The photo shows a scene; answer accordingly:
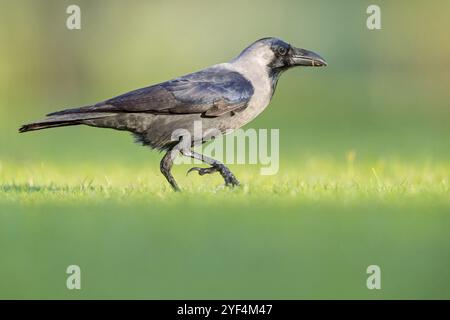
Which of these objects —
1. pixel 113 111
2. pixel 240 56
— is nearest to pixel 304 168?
pixel 240 56

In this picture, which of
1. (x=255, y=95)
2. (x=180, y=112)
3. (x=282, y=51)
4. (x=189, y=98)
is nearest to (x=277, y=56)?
(x=282, y=51)

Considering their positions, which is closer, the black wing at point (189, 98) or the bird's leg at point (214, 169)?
the black wing at point (189, 98)

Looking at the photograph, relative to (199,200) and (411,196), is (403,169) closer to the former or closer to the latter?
(411,196)

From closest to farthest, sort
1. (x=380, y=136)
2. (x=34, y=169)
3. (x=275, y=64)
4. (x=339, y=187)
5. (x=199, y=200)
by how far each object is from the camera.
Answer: (x=199, y=200) < (x=339, y=187) < (x=275, y=64) < (x=34, y=169) < (x=380, y=136)

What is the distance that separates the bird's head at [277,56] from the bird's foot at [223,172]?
1128 millimetres

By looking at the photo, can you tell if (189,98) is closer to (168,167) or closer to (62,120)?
(168,167)

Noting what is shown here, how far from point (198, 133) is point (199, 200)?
1045 millimetres

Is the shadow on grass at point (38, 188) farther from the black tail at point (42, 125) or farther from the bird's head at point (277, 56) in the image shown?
the bird's head at point (277, 56)

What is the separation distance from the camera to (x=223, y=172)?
930 cm

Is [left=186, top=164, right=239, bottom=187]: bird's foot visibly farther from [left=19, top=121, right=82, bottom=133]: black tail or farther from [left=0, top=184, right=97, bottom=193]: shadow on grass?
[left=19, top=121, right=82, bottom=133]: black tail

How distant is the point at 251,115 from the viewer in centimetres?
945

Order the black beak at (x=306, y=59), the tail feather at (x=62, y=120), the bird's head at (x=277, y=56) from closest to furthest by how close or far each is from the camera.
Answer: the tail feather at (x=62, y=120), the bird's head at (x=277, y=56), the black beak at (x=306, y=59)

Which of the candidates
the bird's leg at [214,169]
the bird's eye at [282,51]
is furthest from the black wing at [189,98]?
the bird's eye at [282,51]

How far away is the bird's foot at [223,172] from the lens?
9.23 m
